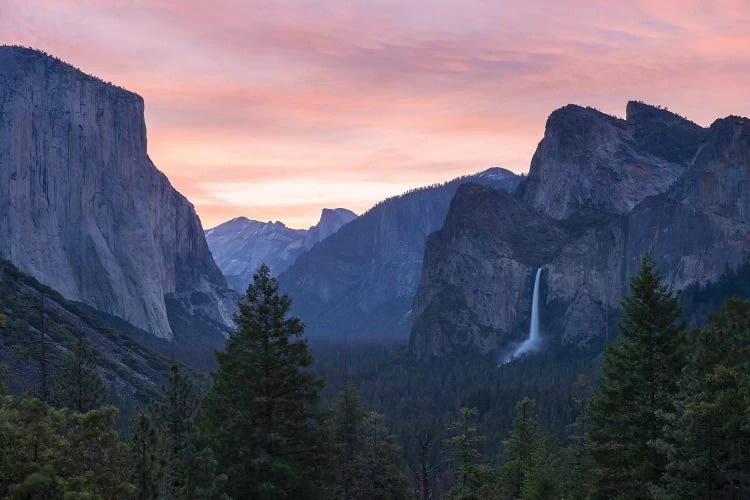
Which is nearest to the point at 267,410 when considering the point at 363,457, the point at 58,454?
the point at 58,454

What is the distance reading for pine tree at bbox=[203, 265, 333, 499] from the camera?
31609mm

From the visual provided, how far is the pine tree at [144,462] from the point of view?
2572 centimetres

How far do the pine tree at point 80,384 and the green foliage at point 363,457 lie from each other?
540 inches

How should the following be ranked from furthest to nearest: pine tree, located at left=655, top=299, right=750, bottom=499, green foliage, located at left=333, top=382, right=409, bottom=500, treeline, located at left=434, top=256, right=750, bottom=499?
green foliage, located at left=333, top=382, right=409, bottom=500 < treeline, located at left=434, top=256, right=750, bottom=499 < pine tree, located at left=655, top=299, right=750, bottom=499

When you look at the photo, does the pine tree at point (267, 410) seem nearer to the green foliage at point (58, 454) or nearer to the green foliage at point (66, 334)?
the green foliage at point (58, 454)

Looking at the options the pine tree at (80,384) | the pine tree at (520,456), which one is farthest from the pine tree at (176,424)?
the pine tree at (520,456)

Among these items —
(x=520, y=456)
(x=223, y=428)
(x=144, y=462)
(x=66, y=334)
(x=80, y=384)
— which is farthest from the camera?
(x=66, y=334)

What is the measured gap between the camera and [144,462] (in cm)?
2583

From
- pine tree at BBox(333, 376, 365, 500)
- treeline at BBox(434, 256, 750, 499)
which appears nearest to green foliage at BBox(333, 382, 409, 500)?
pine tree at BBox(333, 376, 365, 500)

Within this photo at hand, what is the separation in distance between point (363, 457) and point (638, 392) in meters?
21.2

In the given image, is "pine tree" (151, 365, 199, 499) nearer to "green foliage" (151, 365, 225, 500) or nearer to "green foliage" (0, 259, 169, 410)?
"green foliage" (151, 365, 225, 500)

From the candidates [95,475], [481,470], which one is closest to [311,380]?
[95,475]

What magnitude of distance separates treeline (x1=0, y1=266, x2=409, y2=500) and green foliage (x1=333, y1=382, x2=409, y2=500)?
42.0 ft

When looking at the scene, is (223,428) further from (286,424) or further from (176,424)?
(176,424)
